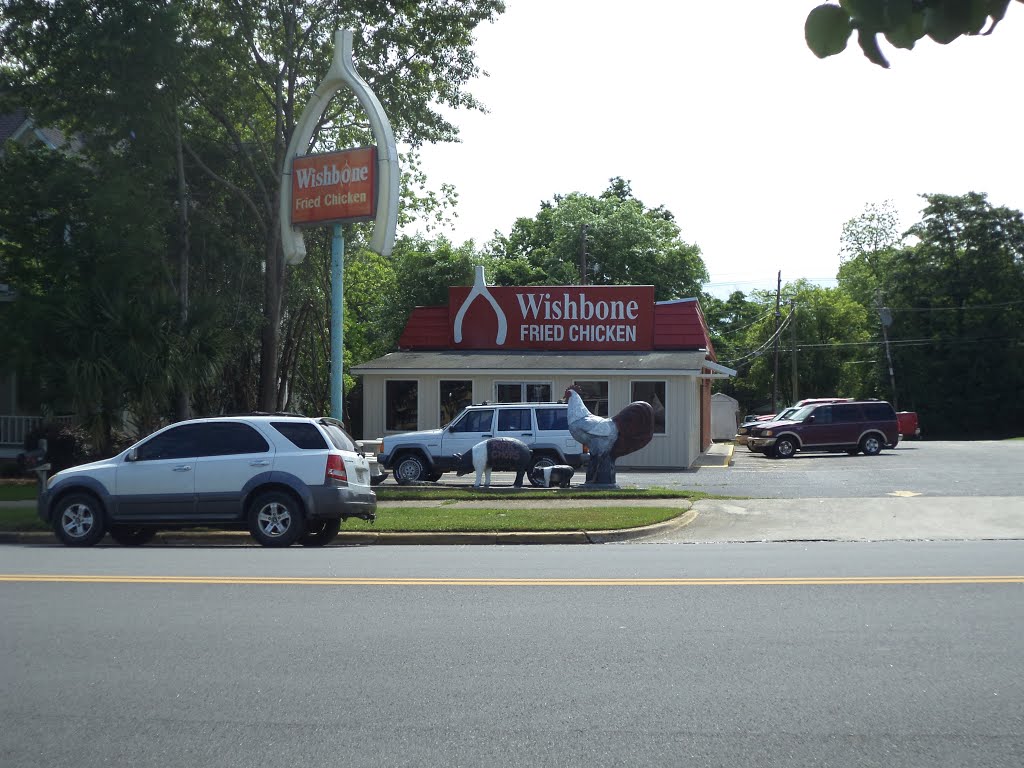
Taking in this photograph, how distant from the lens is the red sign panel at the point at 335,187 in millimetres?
20000

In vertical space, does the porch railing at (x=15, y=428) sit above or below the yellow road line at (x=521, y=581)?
above

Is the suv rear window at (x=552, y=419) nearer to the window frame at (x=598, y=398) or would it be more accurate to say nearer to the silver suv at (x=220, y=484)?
the window frame at (x=598, y=398)

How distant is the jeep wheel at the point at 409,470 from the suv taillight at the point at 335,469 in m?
9.29

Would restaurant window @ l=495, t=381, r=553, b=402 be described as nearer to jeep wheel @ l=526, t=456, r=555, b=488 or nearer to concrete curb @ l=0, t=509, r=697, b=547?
jeep wheel @ l=526, t=456, r=555, b=488

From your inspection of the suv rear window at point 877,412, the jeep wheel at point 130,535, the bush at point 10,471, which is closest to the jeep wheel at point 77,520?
the jeep wheel at point 130,535

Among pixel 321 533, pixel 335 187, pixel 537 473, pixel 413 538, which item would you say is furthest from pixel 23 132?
pixel 413 538

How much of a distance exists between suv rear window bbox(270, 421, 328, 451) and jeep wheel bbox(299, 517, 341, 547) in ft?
3.69

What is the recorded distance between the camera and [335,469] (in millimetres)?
13594

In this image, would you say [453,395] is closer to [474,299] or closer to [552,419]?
[474,299]

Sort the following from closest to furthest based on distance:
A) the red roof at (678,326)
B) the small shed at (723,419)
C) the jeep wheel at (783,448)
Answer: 1. the red roof at (678,326)
2. the jeep wheel at (783,448)
3. the small shed at (723,419)

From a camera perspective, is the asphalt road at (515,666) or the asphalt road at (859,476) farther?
the asphalt road at (859,476)

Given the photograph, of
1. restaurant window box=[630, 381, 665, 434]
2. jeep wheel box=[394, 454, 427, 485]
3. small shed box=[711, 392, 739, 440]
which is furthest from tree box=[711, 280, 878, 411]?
jeep wheel box=[394, 454, 427, 485]

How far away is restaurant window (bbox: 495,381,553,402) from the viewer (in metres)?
29.8

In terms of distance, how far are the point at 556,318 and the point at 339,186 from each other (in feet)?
40.6
